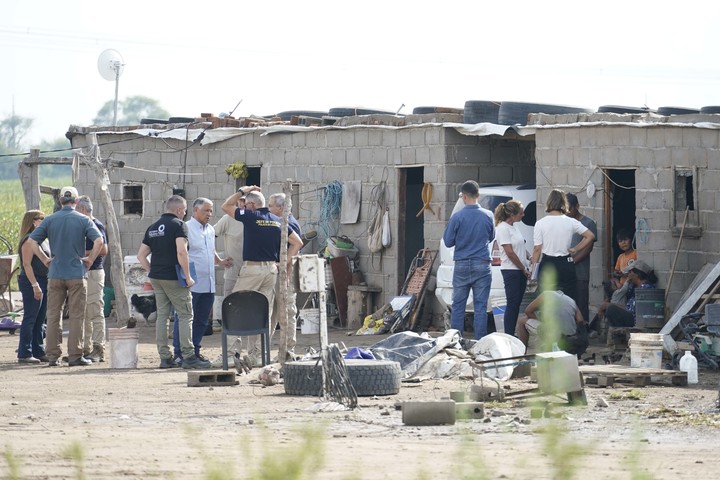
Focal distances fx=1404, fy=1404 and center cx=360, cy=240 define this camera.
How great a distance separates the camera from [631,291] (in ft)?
54.9

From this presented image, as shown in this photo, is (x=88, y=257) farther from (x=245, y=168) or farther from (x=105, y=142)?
(x=105, y=142)

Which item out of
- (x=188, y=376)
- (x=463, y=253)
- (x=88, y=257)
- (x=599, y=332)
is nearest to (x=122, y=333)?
(x=88, y=257)

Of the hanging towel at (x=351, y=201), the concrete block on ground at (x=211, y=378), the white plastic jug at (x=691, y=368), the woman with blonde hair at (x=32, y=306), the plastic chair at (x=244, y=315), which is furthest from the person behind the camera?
the hanging towel at (x=351, y=201)

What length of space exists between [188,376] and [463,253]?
3.62 meters

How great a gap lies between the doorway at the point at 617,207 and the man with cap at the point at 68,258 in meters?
6.42

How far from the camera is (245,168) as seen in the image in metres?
23.0

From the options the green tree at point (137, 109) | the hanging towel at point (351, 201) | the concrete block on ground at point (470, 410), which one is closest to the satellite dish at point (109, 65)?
the hanging towel at point (351, 201)

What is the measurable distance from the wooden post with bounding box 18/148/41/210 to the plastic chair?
9.10 meters

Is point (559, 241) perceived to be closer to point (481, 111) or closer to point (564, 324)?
point (564, 324)

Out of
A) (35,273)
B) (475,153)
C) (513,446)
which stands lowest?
(513,446)

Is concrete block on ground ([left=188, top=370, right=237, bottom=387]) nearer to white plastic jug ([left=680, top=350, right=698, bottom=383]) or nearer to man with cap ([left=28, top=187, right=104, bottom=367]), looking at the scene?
man with cap ([left=28, top=187, right=104, bottom=367])

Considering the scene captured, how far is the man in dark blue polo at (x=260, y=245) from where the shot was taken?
1442 centimetres

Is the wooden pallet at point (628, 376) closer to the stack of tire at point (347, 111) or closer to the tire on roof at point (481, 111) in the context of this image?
the tire on roof at point (481, 111)

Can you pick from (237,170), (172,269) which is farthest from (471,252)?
(237,170)
